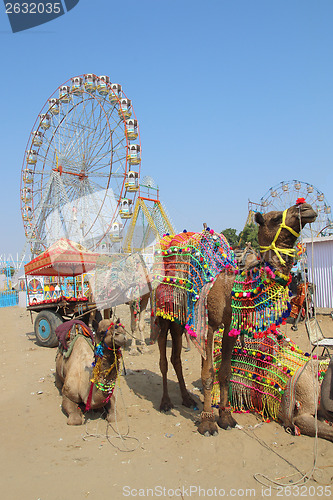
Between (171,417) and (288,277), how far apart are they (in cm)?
236

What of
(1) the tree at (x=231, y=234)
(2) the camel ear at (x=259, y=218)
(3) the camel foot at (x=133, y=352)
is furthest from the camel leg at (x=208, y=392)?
(1) the tree at (x=231, y=234)

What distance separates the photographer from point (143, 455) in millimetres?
3609

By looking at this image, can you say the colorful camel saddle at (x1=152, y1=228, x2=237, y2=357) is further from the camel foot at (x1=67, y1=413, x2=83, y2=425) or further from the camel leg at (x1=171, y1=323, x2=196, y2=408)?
the camel foot at (x1=67, y1=413, x2=83, y2=425)

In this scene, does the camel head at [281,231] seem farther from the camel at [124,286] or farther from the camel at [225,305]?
the camel at [124,286]

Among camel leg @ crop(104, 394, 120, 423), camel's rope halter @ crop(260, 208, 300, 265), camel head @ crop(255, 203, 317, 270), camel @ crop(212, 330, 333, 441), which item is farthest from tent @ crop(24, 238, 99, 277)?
camel's rope halter @ crop(260, 208, 300, 265)

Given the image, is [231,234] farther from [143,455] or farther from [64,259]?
[143,455]

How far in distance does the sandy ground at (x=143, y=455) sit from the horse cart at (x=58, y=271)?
10.1ft

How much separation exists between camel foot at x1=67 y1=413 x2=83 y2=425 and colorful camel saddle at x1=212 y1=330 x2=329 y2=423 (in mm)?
1608

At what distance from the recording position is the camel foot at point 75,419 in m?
4.27

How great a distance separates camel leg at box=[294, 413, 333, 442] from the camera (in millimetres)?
3562

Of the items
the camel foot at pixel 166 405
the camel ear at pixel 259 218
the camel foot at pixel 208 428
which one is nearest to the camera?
the camel ear at pixel 259 218

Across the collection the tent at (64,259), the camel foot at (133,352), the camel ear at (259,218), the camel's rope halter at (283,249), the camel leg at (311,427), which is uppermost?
the camel ear at (259,218)

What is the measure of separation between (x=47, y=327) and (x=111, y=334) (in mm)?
5132

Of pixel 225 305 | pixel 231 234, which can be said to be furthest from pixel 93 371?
pixel 231 234
